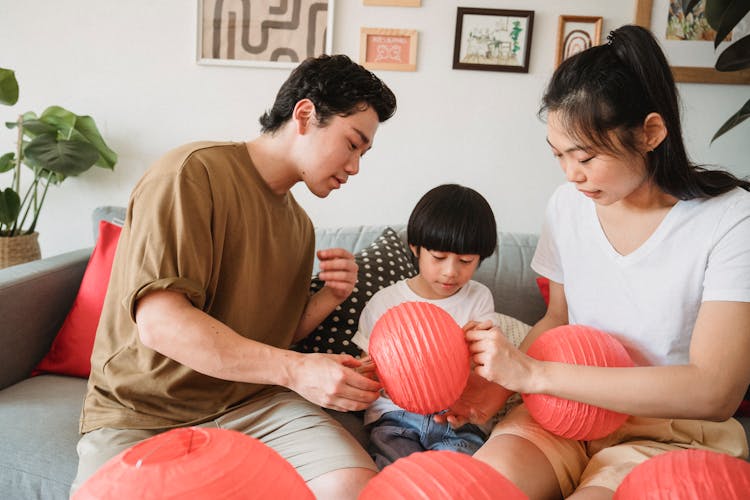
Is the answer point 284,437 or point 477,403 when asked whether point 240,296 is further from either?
point 477,403

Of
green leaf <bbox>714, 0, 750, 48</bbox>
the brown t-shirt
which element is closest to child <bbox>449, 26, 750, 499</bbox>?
the brown t-shirt

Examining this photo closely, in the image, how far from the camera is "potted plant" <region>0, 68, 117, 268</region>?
207cm

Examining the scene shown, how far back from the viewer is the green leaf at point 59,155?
2.06 meters

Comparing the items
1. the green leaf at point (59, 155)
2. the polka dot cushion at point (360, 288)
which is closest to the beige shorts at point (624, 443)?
the polka dot cushion at point (360, 288)

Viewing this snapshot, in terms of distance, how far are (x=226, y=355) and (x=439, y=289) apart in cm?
70

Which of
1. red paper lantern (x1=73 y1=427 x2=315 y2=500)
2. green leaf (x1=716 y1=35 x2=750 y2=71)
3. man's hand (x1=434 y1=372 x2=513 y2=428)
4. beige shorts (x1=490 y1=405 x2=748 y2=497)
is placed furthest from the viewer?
green leaf (x1=716 y1=35 x2=750 y2=71)

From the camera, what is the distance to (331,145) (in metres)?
1.28

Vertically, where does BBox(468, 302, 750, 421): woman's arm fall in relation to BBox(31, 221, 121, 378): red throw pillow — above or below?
above

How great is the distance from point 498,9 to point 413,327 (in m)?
1.69

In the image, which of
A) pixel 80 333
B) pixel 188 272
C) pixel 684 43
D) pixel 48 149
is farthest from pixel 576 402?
pixel 48 149

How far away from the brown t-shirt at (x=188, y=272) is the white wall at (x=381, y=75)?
3.58 feet

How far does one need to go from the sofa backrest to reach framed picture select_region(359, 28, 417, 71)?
2.30 ft

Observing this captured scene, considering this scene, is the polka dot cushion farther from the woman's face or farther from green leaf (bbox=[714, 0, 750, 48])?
green leaf (bbox=[714, 0, 750, 48])

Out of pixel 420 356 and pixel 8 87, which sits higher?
pixel 8 87
